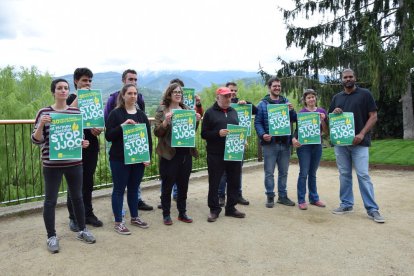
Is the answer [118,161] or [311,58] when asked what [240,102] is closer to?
[118,161]

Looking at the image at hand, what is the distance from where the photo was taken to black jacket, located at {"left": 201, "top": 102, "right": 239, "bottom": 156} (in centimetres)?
535

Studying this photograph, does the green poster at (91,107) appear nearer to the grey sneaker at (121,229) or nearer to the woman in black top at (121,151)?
the woman in black top at (121,151)

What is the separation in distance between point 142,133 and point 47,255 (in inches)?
66.8

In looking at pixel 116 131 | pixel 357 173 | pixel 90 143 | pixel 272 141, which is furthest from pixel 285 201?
pixel 90 143

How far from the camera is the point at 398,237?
4.68m

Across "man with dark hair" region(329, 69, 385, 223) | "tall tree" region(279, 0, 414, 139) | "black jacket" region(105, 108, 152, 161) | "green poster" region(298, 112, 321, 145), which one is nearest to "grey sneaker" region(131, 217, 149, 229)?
"black jacket" region(105, 108, 152, 161)

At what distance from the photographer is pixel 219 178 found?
18.1ft

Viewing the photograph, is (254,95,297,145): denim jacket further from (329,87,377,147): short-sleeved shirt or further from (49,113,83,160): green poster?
(49,113,83,160): green poster

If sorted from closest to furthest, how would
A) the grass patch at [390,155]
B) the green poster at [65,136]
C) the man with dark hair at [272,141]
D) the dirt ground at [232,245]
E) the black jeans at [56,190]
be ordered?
the dirt ground at [232,245] < the green poster at [65,136] < the black jeans at [56,190] < the man with dark hair at [272,141] < the grass patch at [390,155]

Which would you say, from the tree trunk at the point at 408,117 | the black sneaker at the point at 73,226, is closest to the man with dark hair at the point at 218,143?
the black sneaker at the point at 73,226

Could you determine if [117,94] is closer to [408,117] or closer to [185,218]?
[185,218]

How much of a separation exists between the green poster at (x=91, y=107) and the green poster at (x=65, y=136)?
1.50 feet

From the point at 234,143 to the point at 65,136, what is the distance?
2287 mm

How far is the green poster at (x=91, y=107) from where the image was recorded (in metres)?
4.66
